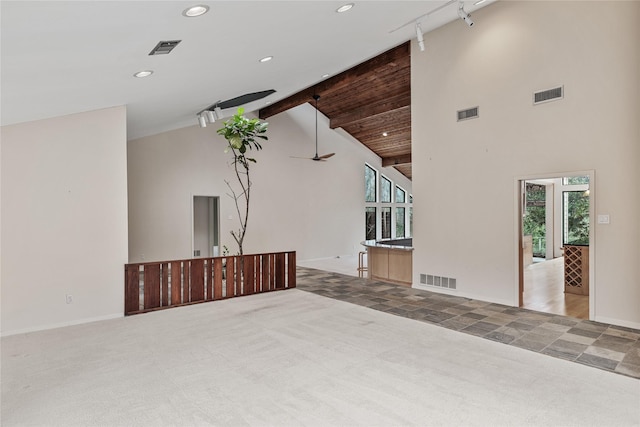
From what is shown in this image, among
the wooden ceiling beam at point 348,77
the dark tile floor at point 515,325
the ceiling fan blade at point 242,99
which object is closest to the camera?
the dark tile floor at point 515,325

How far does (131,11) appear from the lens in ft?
7.22

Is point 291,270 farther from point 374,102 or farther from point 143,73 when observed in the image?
point 374,102

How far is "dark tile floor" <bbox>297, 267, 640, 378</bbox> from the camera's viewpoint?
345cm

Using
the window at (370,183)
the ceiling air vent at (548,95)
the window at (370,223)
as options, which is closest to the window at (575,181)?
the window at (370,183)

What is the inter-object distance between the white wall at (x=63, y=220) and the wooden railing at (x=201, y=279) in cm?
23

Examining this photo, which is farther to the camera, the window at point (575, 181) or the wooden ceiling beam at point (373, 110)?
the window at point (575, 181)

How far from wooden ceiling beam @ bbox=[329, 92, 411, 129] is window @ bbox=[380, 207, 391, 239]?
400 cm

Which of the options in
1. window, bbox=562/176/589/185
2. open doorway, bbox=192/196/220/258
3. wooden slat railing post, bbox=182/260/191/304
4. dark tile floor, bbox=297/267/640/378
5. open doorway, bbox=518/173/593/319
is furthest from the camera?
window, bbox=562/176/589/185

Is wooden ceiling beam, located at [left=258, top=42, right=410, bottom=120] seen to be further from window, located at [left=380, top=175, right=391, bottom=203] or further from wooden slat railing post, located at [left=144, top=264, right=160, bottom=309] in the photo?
wooden slat railing post, located at [left=144, top=264, right=160, bottom=309]

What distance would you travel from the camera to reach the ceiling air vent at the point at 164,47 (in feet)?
9.76

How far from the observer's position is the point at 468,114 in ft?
18.9

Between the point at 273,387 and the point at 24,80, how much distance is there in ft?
10.3

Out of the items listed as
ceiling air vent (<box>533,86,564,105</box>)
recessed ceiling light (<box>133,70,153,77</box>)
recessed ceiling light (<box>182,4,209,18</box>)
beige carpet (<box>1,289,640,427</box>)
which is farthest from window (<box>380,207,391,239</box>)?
recessed ceiling light (<box>182,4,209,18</box>)

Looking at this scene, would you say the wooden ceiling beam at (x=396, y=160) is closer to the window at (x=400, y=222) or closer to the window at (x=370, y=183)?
the window at (x=370, y=183)
